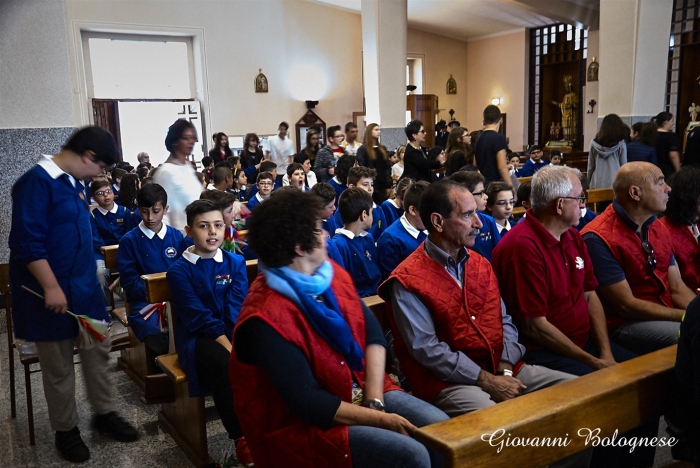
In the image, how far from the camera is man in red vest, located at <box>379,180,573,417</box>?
2150 millimetres

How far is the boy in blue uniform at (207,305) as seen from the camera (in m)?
2.54

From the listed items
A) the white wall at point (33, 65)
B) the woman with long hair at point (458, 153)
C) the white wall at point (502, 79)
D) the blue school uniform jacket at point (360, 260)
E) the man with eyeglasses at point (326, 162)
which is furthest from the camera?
the white wall at point (502, 79)

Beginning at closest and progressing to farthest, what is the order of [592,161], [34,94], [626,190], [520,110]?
1. [626,190]
2. [34,94]
3. [592,161]
4. [520,110]

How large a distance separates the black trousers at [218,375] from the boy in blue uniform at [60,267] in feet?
1.71

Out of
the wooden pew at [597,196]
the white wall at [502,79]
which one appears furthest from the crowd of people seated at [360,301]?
the white wall at [502,79]

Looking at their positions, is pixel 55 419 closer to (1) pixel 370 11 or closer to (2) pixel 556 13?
(1) pixel 370 11

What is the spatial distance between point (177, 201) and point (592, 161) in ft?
12.7

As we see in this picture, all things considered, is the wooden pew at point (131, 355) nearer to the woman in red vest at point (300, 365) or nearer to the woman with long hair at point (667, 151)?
the woman in red vest at point (300, 365)

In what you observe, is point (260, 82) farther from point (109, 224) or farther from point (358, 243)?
point (358, 243)

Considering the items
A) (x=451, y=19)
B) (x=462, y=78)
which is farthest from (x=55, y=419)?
(x=462, y=78)

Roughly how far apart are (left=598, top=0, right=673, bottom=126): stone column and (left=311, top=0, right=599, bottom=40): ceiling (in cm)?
500

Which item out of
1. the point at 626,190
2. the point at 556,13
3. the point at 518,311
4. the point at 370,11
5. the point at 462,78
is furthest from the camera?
the point at 462,78

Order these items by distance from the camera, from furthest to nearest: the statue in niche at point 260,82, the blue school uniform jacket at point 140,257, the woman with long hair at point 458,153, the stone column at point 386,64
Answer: the statue in niche at point 260,82, the stone column at point 386,64, the woman with long hair at point 458,153, the blue school uniform jacket at point 140,257

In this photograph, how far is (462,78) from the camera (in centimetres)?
1709
